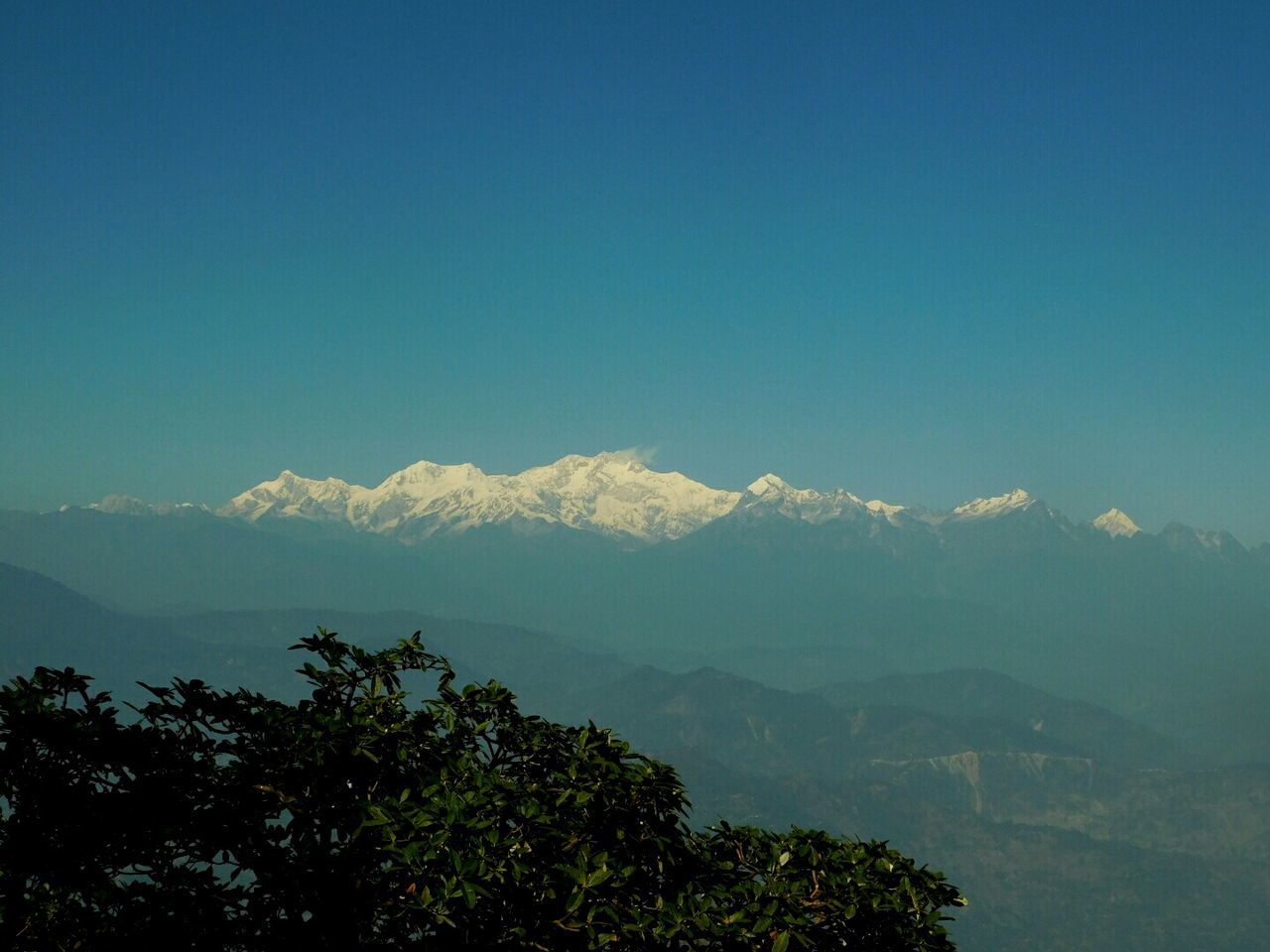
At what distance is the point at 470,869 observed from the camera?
37.4ft

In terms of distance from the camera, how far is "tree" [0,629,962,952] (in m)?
11.9

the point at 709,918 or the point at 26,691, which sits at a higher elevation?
the point at 26,691

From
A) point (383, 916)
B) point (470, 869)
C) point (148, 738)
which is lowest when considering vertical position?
point (383, 916)

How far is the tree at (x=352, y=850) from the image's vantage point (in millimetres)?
11930

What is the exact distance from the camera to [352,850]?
41.3ft

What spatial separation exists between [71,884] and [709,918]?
7.85 m

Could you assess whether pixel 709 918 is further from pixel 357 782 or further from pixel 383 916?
pixel 357 782

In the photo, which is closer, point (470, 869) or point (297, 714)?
point (470, 869)

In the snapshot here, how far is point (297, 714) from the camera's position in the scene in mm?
14016

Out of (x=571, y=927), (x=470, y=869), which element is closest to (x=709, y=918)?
(x=571, y=927)

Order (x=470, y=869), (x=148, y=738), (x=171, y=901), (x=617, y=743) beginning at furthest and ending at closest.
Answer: (x=617, y=743), (x=148, y=738), (x=171, y=901), (x=470, y=869)

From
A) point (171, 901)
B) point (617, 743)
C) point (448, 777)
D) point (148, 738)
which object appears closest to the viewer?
point (171, 901)

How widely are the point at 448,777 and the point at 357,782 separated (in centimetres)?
125

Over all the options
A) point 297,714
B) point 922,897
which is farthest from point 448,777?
point 922,897
